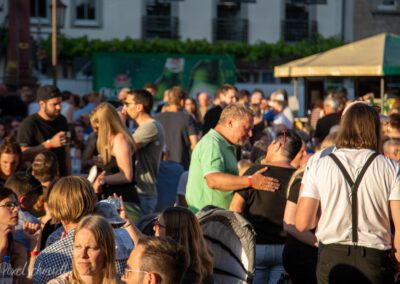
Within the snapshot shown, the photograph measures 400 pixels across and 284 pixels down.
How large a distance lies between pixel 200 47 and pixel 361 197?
30961 mm

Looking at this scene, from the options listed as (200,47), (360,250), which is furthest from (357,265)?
(200,47)

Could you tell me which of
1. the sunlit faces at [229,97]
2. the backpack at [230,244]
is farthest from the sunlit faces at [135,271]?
the sunlit faces at [229,97]

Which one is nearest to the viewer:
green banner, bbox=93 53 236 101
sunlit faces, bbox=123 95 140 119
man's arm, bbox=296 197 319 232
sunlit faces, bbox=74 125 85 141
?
man's arm, bbox=296 197 319 232

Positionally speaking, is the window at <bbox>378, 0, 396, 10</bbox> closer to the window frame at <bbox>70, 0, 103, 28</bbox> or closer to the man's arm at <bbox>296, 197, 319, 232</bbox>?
the window frame at <bbox>70, 0, 103, 28</bbox>

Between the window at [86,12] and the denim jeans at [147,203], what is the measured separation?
2756 centimetres

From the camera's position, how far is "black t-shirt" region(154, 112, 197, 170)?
40.1 ft

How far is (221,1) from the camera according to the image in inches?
1537

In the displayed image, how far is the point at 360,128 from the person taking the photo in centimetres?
598

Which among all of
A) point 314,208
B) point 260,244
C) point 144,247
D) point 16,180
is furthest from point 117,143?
point 144,247

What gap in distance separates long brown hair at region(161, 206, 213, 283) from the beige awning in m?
12.2

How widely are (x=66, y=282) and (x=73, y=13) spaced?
3204 cm

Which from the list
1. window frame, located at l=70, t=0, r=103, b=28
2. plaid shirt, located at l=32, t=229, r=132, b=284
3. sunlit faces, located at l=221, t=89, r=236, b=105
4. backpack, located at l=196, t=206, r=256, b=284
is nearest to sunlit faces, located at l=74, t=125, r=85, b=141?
sunlit faces, located at l=221, t=89, r=236, b=105

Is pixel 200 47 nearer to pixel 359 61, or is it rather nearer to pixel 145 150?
pixel 359 61

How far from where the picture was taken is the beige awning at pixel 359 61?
58.9ft
